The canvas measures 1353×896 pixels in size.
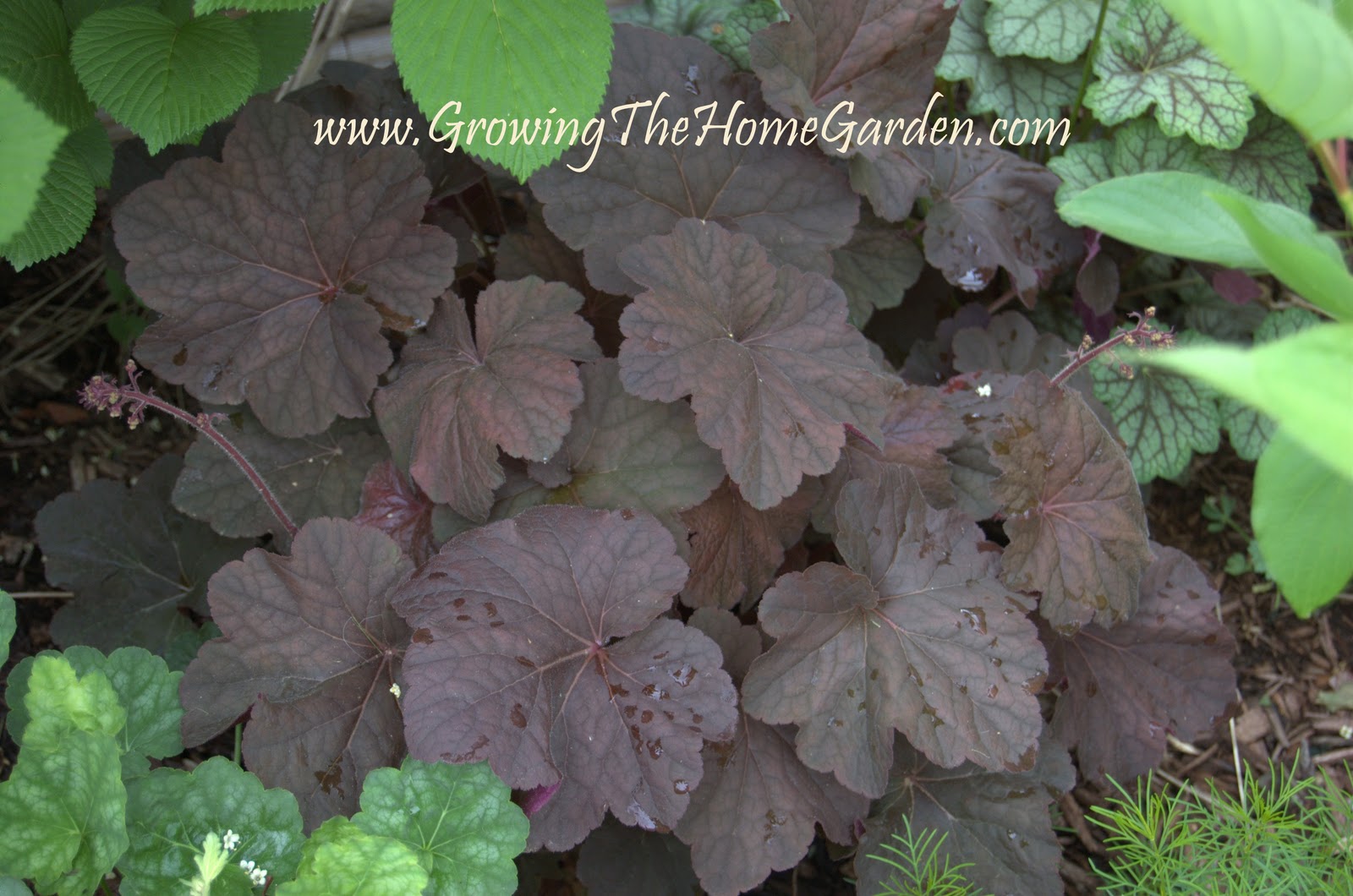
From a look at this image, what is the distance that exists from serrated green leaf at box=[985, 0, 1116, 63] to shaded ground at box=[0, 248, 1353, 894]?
104 centimetres

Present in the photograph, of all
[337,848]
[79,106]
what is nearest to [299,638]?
[337,848]

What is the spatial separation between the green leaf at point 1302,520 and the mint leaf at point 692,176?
1.02 metres

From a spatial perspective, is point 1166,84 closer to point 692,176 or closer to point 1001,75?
point 1001,75

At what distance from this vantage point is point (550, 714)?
139cm

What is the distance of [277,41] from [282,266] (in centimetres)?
38

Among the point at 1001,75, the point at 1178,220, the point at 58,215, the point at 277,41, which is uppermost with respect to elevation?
the point at 1178,220

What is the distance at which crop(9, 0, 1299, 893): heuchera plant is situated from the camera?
4.63ft

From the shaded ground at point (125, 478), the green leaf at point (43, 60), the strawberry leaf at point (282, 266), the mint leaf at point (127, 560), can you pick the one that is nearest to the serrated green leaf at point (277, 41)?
the strawberry leaf at point (282, 266)

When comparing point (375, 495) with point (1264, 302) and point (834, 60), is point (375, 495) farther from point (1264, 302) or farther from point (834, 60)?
point (1264, 302)

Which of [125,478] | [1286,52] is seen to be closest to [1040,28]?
[1286,52]

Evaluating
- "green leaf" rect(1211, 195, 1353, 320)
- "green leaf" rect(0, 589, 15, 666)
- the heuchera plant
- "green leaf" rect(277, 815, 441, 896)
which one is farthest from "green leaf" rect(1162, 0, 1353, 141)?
"green leaf" rect(0, 589, 15, 666)

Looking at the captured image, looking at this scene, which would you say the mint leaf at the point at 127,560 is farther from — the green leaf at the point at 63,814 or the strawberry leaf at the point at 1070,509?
the strawberry leaf at the point at 1070,509

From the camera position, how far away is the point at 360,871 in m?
1.03

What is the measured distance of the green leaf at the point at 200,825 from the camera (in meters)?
1.17
